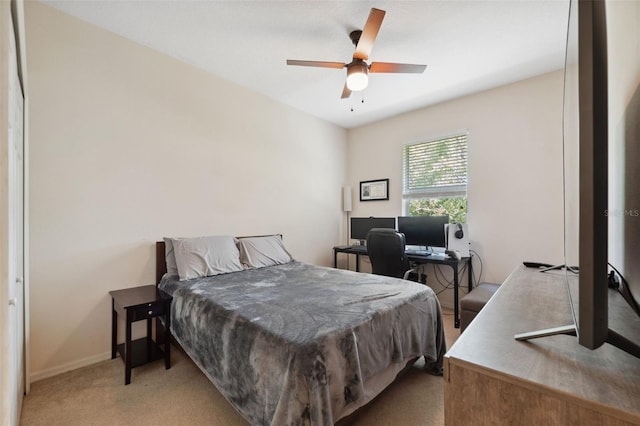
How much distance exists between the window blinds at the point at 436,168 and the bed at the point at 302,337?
199 centimetres

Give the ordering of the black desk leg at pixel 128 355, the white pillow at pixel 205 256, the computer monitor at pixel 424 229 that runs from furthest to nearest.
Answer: the computer monitor at pixel 424 229 → the white pillow at pixel 205 256 → the black desk leg at pixel 128 355

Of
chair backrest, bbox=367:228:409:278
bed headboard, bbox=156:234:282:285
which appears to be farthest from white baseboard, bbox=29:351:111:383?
chair backrest, bbox=367:228:409:278

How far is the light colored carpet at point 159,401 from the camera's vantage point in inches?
64.0

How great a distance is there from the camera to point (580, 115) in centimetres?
57

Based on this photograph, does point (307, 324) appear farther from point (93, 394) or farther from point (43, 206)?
point (43, 206)

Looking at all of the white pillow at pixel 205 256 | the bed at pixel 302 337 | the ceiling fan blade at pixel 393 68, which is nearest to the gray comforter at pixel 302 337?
the bed at pixel 302 337

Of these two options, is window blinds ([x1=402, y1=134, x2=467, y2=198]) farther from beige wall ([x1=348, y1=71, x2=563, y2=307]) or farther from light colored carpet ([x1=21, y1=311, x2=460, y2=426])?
light colored carpet ([x1=21, y1=311, x2=460, y2=426])

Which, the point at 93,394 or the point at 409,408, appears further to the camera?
the point at 93,394

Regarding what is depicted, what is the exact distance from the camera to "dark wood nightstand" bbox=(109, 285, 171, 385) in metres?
1.98

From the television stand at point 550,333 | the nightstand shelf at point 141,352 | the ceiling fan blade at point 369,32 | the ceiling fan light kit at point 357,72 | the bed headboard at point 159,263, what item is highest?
the ceiling fan blade at point 369,32

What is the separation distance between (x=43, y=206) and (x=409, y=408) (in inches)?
118

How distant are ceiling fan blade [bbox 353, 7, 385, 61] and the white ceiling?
0.28m

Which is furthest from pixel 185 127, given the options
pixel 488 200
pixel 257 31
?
pixel 488 200

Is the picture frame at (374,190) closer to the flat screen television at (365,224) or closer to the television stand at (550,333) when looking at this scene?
the flat screen television at (365,224)
